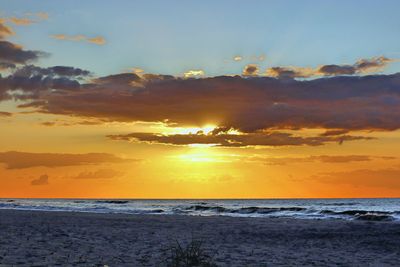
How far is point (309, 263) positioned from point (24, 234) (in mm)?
12060

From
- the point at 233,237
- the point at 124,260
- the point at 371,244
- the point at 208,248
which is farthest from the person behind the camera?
the point at 233,237

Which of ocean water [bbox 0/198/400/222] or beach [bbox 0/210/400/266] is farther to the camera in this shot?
ocean water [bbox 0/198/400/222]

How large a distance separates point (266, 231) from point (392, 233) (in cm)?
689

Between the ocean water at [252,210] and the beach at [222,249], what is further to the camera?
the ocean water at [252,210]

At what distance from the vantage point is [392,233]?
25.9 m

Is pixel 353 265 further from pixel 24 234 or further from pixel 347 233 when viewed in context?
pixel 24 234

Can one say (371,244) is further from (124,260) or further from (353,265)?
(124,260)

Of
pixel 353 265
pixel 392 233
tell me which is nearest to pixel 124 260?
pixel 353 265

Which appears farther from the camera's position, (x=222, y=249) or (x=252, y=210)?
(x=252, y=210)

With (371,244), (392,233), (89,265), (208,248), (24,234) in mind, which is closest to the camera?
(89,265)

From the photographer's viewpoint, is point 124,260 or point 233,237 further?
point 233,237

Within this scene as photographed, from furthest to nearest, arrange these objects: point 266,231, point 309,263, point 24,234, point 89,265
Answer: point 266,231 → point 24,234 → point 309,263 → point 89,265

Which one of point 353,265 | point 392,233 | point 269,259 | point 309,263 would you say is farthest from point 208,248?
point 392,233

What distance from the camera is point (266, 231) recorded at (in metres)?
27.7
